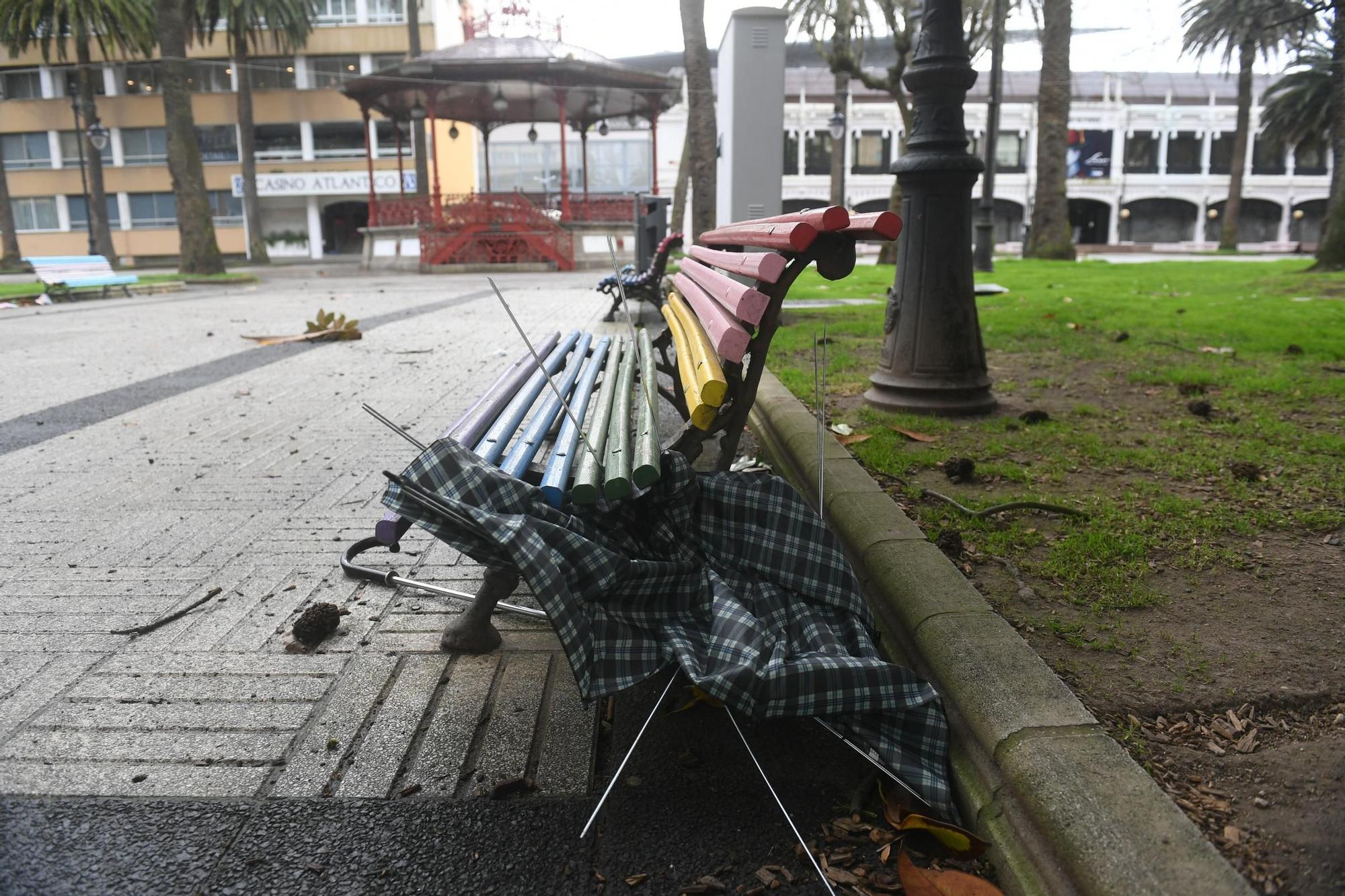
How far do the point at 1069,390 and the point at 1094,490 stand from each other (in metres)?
2.19

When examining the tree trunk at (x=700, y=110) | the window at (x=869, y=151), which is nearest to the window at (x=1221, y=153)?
the window at (x=869, y=151)

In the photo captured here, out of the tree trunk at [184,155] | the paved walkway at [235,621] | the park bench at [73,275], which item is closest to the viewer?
the paved walkway at [235,621]

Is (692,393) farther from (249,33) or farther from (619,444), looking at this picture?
(249,33)

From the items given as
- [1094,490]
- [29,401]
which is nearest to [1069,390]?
[1094,490]

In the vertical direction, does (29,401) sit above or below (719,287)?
below

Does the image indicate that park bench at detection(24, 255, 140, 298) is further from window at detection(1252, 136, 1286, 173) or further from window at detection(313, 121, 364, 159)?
window at detection(1252, 136, 1286, 173)

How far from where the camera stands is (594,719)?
242 cm

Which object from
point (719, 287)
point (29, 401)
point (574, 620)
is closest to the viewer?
point (574, 620)

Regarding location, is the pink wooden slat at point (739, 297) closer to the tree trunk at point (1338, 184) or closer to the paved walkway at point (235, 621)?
the paved walkway at point (235, 621)

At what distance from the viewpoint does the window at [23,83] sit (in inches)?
1880

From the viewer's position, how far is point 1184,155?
56.0 m

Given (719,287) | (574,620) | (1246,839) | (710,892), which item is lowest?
(710,892)

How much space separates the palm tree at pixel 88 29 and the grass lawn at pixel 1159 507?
34777 millimetres

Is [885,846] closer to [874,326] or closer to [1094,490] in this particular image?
[1094,490]
